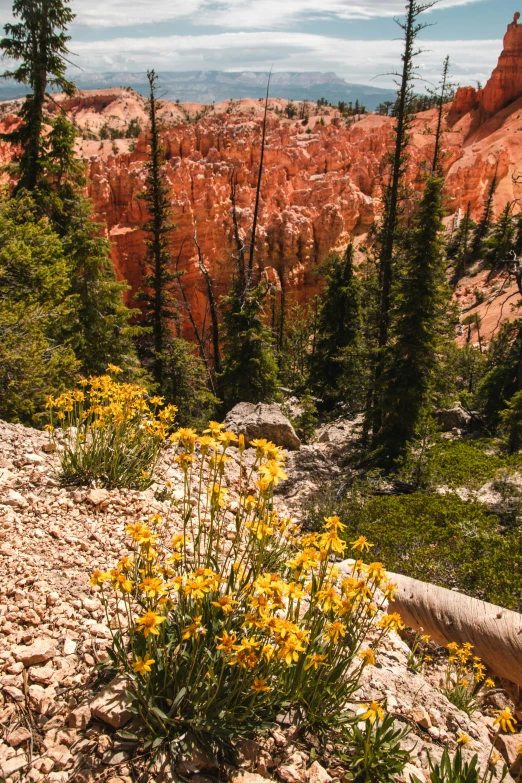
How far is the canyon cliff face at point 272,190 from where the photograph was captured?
40.1 metres

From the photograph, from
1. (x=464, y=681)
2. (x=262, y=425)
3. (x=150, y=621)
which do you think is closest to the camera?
(x=150, y=621)

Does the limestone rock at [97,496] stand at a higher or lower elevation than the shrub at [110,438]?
lower

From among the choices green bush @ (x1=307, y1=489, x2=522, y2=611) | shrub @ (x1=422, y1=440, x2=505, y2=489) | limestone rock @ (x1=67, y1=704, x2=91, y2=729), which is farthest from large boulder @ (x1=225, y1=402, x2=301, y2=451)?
limestone rock @ (x1=67, y1=704, x2=91, y2=729)

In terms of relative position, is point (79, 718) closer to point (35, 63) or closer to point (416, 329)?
point (416, 329)

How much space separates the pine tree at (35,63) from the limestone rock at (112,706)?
1423 cm

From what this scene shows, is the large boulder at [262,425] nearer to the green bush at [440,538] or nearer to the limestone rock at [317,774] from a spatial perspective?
the green bush at [440,538]

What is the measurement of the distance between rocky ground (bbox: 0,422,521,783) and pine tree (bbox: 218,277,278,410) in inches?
473

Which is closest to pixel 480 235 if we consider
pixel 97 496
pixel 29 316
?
pixel 29 316

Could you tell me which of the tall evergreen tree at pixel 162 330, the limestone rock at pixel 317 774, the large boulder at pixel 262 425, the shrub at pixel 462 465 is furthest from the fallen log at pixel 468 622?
the tall evergreen tree at pixel 162 330

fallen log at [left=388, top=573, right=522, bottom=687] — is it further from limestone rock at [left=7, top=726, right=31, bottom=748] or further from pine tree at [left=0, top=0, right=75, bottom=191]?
pine tree at [left=0, top=0, right=75, bottom=191]

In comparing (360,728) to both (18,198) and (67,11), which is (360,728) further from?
(67,11)

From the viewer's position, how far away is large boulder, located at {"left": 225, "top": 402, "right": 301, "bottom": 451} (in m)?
11.4

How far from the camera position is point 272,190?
45.6 meters

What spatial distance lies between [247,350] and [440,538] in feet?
36.6
